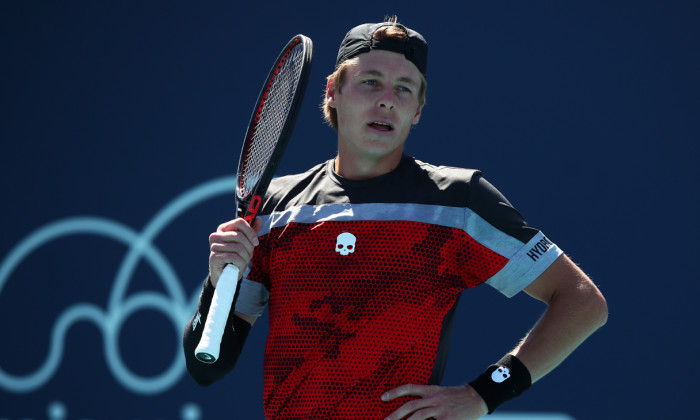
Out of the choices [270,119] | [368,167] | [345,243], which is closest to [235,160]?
[270,119]

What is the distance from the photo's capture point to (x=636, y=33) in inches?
169

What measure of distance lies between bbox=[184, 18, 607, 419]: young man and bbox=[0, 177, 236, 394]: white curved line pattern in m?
2.36

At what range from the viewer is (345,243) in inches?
83.7

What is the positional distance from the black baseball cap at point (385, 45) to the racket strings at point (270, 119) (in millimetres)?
158

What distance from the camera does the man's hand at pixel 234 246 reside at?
2.03 m

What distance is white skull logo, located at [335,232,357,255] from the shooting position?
211cm

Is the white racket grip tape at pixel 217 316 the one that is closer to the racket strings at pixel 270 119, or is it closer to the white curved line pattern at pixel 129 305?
the racket strings at pixel 270 119

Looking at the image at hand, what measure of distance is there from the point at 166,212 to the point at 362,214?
8.88ft

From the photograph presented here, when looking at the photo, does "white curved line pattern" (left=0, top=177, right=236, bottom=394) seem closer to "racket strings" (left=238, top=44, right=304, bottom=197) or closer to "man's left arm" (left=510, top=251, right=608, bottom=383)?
"racket strings" (left=238, top=44, right=304, bottom=197)

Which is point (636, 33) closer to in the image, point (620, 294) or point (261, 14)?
point (620, 294)

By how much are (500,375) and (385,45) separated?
94 centimetres

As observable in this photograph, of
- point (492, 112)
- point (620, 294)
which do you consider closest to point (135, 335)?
point (492, 112)

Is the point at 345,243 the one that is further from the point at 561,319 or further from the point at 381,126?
the point at 561,319

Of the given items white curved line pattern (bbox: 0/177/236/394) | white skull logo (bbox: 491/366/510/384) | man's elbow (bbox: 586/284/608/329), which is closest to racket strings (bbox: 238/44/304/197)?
white skull logo (bbox: 491/366/510/384)
